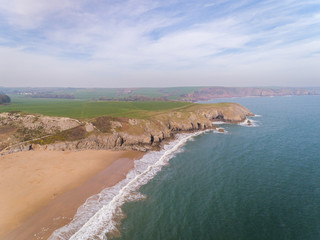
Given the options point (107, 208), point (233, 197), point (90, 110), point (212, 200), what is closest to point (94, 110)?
point (90, 110)

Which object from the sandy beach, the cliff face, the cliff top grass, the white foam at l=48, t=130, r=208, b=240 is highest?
the cliff top grass

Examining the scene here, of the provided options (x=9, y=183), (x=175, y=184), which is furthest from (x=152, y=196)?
(x=9, y=183)

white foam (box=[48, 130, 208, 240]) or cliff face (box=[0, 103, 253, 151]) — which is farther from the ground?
cliff face (box=[0, 103, 253, 151])

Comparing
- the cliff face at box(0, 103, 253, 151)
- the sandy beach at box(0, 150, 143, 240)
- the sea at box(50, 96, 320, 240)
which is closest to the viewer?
the sea at box(50, 96, 320, 240)

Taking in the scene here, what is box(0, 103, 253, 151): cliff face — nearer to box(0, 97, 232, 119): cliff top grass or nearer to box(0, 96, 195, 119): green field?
box(0, 97, 232, 119): cliff top grass

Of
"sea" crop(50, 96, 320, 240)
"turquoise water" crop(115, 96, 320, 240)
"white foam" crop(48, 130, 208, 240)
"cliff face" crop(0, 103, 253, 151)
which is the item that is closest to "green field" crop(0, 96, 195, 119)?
"cliff face" crop(0, 103, 253, 151)

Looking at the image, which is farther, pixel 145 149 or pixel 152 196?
pixel 145 149

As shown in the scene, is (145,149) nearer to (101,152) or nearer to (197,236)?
(101,152)
